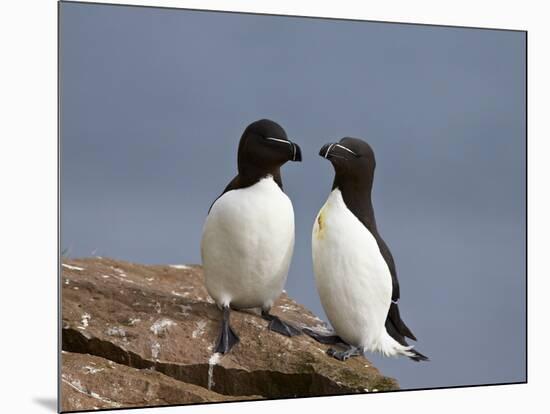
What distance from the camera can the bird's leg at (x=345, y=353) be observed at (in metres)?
6.64

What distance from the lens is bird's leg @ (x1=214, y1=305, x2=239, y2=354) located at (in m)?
6.47

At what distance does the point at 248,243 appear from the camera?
6.43 meters

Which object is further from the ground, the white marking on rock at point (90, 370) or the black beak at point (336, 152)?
the black beak at point (336, 152)

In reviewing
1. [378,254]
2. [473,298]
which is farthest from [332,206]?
[473,298]

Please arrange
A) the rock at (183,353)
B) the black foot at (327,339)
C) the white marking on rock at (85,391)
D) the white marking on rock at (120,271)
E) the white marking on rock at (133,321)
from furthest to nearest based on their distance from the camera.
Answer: the white marking on rock at (120,271) → the black foot at (327,339) → the white marking on rock at (133,321) → the rock at (183,353) → the white marking on rock at (85,391)

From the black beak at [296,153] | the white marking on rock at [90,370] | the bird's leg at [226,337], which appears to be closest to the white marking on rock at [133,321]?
the white marking on rock at [90,370]

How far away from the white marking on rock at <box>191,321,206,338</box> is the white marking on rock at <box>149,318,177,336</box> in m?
0.14

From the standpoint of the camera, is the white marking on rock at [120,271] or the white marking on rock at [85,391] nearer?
the white marking on rock at [85,391]

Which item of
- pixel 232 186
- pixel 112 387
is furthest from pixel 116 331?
pixel 232 186

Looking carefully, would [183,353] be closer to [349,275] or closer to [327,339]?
[327,339]

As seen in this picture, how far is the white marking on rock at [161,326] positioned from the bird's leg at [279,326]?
2.02 feet

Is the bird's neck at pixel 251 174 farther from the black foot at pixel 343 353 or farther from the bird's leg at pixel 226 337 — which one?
the black foot at pixel 343 353

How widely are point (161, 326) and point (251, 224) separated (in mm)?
861

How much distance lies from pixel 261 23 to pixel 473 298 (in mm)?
2430
